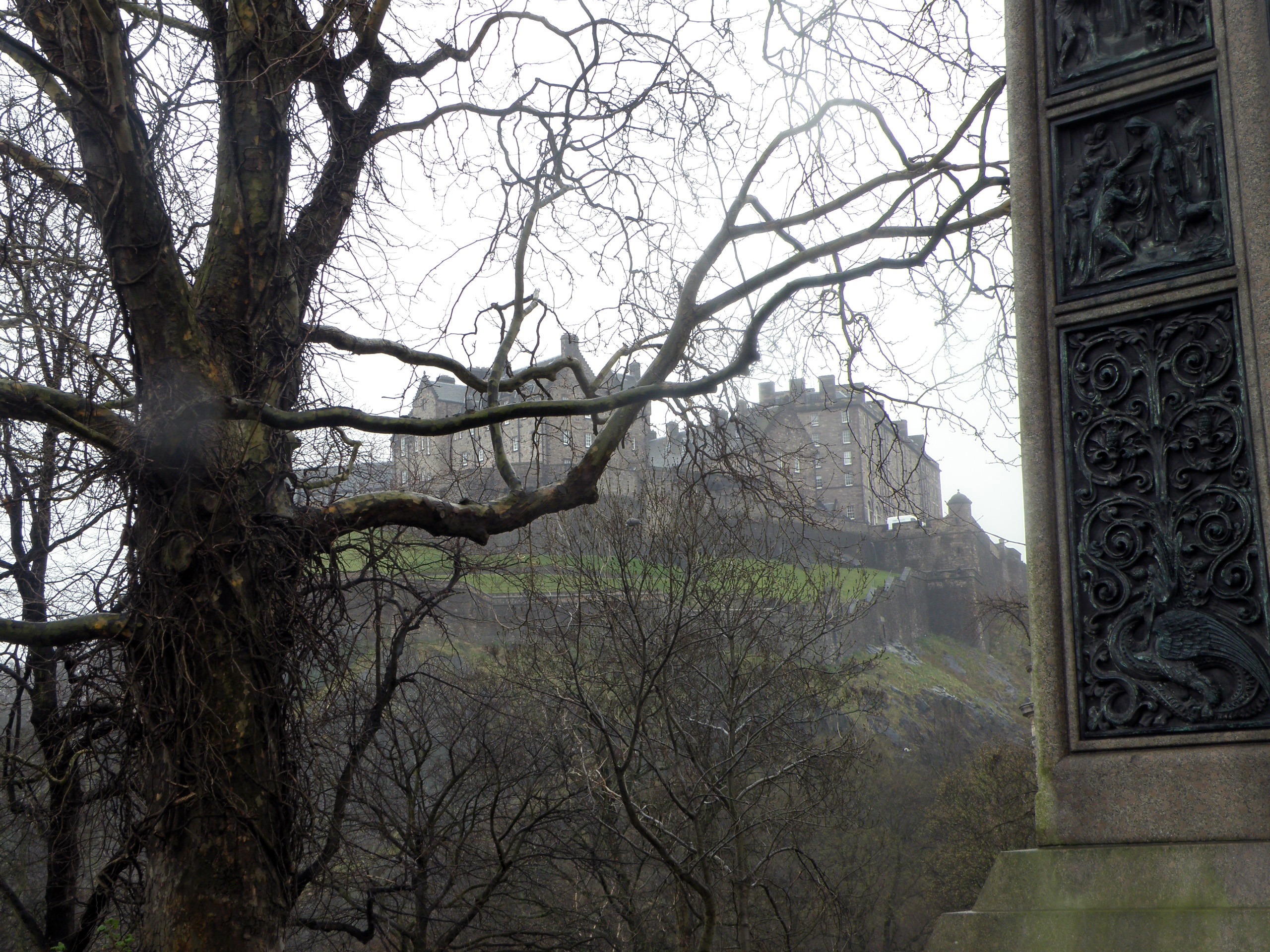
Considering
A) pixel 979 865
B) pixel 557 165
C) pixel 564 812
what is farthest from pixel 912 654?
pixel 557 165

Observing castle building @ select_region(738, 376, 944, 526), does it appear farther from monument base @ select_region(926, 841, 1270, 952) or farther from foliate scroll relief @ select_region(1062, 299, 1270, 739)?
monument base @ select_region(926, 841, 1270, 952)

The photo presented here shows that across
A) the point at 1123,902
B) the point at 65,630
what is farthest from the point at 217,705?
the point at 1123,902

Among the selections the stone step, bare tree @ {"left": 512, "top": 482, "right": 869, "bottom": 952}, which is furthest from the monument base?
bare tree @ {"left": 512, "top": 482, "right": 869, "bottom": 952}

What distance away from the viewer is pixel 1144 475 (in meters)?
3.16

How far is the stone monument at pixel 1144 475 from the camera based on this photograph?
9.29 feet

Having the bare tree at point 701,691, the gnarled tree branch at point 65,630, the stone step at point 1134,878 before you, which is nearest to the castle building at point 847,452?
the bare tree at point 701,691

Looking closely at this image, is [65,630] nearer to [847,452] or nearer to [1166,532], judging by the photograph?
[1166,532]

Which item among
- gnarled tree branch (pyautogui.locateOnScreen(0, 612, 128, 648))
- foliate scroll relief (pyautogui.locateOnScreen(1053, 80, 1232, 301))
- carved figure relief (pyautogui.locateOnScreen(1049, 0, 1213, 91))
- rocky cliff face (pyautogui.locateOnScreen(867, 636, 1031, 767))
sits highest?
carved figure relief (pyautogui.locateOnScreen(1049, 0, 1213, 91))

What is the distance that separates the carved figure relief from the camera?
3.40m

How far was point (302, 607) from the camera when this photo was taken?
5.91 metres

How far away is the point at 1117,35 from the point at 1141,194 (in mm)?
583

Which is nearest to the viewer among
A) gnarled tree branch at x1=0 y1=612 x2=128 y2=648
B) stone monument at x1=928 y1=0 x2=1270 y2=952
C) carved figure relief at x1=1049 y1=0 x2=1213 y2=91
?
stone monument at x1=928 y1=0 x2=1270 y2=952

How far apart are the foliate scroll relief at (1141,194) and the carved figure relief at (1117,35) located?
0.14 meters

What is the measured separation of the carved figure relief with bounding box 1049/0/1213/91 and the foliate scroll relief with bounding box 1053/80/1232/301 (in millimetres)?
143
